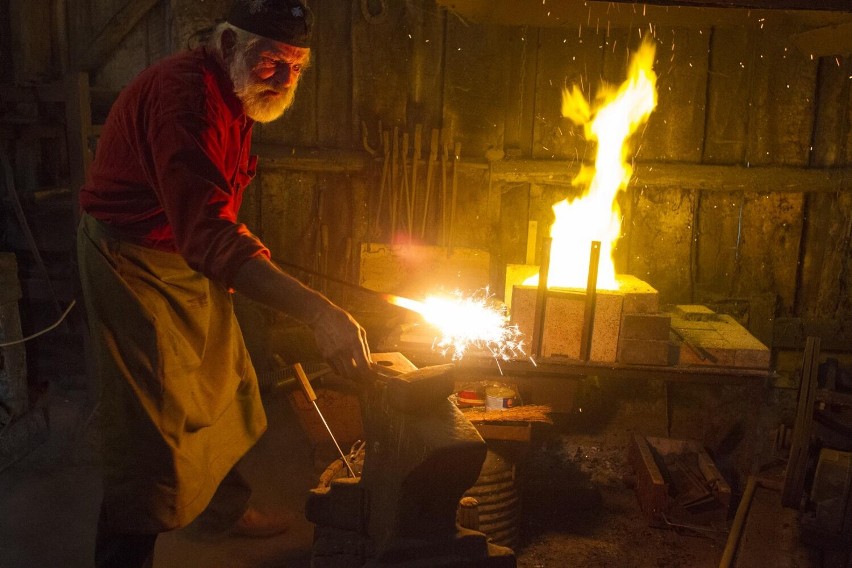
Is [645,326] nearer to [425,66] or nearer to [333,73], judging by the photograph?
[425,66]

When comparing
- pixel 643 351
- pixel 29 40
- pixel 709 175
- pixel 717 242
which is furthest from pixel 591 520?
pixel 29 40

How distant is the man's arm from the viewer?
213 cm


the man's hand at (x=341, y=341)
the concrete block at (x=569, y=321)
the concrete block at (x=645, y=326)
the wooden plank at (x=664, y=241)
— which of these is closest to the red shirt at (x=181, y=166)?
the man's hand at (x=341, y=341)

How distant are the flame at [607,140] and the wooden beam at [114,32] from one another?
3.30 m

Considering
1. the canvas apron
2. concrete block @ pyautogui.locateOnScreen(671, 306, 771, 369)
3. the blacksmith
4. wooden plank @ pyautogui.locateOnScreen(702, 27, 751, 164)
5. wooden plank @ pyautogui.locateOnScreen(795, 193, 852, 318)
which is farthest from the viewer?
wooden plank @ pyautogui.locateOnScreen(795, 193, 852, 318)

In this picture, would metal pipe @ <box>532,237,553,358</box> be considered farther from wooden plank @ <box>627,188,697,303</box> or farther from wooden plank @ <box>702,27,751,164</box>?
wooden plank @ <box>702,27,751,164</box>

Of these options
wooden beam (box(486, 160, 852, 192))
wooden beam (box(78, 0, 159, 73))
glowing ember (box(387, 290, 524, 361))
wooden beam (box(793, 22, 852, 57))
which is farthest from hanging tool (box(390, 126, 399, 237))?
wooden beam (box(793, 22, 852, 57))

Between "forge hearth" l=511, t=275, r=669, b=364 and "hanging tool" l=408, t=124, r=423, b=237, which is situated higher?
"hanging tool" l=408, t=124, r=423, b=237

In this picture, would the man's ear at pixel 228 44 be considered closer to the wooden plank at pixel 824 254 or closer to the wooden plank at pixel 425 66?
the wooden plank at pixel 425 66

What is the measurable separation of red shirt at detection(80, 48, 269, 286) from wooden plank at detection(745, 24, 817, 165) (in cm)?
419

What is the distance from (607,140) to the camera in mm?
5711

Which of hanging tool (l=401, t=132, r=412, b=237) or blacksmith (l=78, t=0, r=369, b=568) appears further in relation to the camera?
Result: hanging tool (l=401, t=132, r=412, b=237)

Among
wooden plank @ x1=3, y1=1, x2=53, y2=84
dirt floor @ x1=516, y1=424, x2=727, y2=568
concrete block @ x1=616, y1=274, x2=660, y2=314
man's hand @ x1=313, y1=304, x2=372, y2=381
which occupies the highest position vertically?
wooden plank @ x1=3, y1=1, x2=53, y2=84

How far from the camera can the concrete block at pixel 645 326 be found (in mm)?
4594
